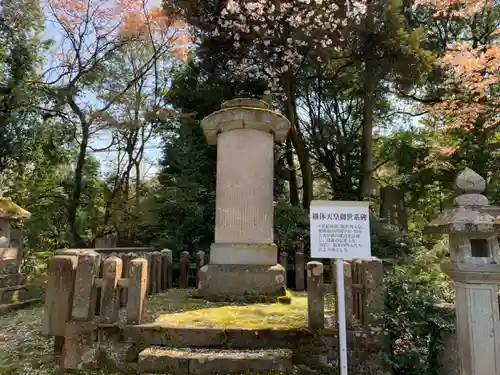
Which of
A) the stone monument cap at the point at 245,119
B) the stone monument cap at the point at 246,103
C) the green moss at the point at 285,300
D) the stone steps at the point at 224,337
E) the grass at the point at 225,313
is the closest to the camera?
the stone steps at the point at 224,337

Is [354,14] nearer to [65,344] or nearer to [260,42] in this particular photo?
[260,42]

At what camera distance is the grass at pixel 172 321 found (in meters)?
3.99

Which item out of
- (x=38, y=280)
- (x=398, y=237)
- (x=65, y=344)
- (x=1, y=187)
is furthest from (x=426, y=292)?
(x=1, y=187)

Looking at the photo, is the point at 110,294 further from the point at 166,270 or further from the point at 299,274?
the point at 299,274

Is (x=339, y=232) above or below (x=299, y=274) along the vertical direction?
above

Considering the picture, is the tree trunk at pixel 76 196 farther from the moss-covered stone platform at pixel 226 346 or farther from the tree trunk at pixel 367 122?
the tree trunk at pixel 367 122

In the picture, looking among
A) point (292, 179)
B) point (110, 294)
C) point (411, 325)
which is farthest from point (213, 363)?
point (292, 179)

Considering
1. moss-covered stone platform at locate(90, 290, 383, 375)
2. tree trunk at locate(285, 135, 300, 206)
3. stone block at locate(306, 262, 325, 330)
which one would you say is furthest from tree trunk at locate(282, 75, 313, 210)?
moss-covered stone platform at locate(90, 290, 383, 375)

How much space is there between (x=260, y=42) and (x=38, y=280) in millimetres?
9104

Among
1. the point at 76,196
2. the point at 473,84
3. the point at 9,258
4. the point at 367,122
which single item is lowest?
the point at 9,258

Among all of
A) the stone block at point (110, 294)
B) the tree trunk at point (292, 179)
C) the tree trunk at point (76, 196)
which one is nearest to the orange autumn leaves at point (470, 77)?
the tree trunk at point (292, 179)

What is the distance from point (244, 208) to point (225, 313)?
69.6 inches

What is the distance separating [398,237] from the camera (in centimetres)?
967

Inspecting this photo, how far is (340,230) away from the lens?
10.3 feet
